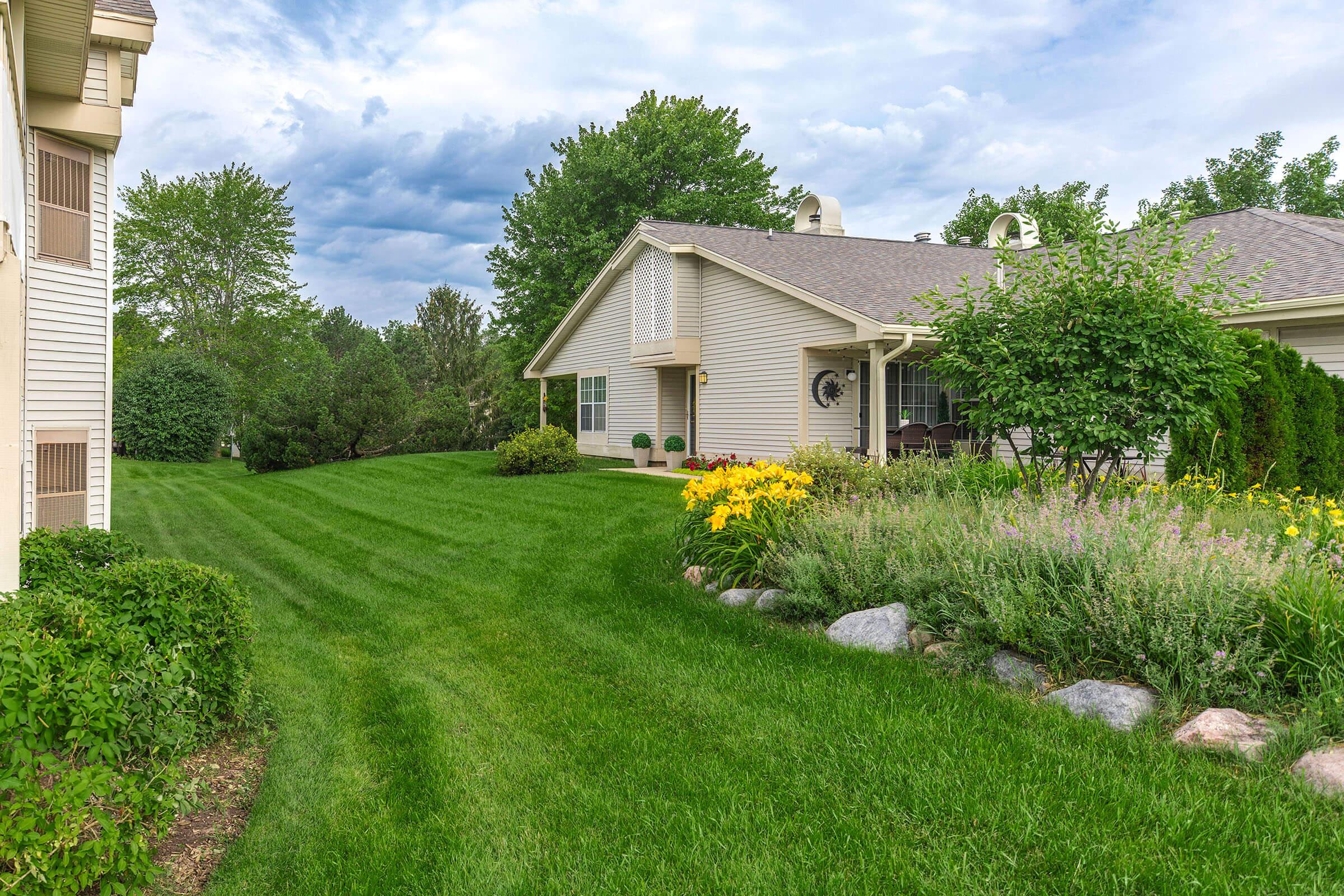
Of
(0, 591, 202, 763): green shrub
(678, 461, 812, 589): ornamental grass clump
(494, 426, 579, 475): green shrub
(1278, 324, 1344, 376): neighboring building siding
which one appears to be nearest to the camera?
(0, 591, 202, 763): green shrub

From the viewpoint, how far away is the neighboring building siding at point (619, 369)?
18.6 meters

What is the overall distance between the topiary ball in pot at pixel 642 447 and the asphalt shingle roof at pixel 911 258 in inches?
173

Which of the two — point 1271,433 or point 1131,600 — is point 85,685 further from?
point 1271,433

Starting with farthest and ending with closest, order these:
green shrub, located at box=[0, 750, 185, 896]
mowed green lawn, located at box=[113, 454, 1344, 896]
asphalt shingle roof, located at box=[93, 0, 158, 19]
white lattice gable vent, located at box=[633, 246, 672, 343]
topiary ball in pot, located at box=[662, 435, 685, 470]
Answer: topiary ball in pot, located at box=[662, 435, 685, 470], white lattice gable vent, located at box=[633, 246, 672, 343], asphalt shingle roof, located at box=[93, 0, 158, 19], mowed green lawn, located at box=[113, 454, 1344, 896], green shrub, located at box=[0, 750, 185, 896]

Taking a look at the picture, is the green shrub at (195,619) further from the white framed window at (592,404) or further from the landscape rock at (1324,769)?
the white framed window at (592,404)

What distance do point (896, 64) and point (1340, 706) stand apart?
12539 millimetres

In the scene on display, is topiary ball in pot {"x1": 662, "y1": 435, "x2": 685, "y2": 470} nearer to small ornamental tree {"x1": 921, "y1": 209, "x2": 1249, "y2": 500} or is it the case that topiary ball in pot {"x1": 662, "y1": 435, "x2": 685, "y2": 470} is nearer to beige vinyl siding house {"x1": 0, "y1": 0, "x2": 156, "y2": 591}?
beige vinyl siding house {"x1": 0, "y1": 0, "x2": 156, "y2": 591}

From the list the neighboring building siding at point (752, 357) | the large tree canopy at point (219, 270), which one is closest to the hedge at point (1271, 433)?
the neighboring building siding at point (752, 357)

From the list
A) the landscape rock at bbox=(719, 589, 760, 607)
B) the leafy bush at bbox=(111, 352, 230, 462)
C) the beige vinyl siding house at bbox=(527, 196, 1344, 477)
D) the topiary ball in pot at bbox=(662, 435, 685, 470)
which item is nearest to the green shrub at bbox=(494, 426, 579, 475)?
the topiary ball in pot at bbox=(662, 435, 685, 470)

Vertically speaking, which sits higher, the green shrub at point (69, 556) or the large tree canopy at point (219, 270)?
the large tree canopy at point (219, 270)

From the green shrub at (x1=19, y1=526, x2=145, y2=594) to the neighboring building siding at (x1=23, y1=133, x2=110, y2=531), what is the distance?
12.8ft

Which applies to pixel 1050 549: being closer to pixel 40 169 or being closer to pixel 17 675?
pixel 17 675

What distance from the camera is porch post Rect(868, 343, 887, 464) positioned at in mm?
12047

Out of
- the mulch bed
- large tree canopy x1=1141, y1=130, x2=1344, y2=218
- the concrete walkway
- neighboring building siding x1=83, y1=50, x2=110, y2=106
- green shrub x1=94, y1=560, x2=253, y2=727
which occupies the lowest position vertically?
the mulch bed
